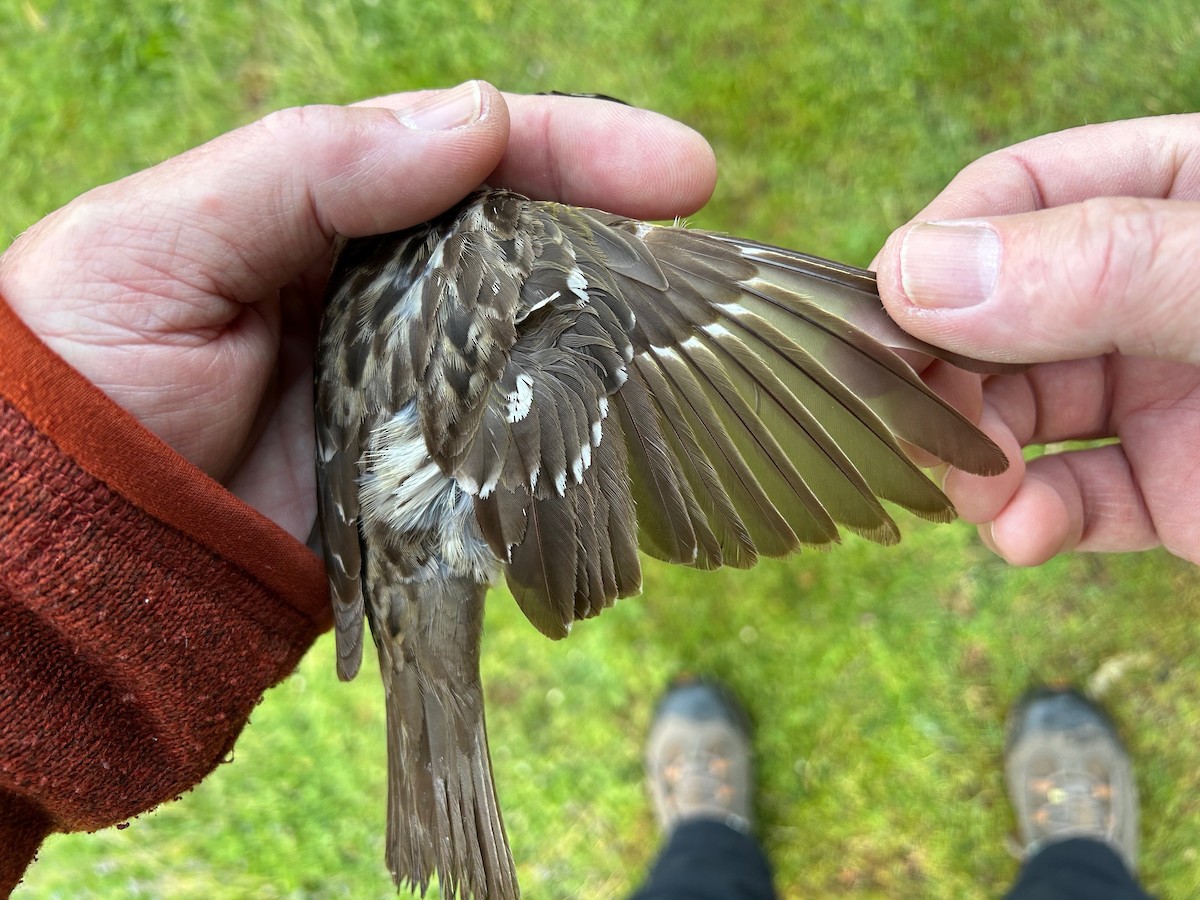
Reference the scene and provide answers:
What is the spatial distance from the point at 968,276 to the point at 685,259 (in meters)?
0.58

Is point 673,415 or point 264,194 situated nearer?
point 673,415

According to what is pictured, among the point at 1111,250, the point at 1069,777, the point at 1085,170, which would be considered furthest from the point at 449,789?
the point at 1069,777

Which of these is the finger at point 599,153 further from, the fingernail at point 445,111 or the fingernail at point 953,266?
the fingernail at point 953,266

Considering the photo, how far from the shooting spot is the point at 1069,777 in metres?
3.42

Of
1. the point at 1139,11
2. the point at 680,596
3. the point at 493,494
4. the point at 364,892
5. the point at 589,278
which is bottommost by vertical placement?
the point at 364,892

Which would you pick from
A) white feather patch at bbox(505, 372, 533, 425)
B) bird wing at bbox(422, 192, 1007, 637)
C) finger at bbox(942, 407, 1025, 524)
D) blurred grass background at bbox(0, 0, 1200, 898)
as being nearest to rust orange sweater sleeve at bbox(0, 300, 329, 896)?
bird wing at bbox(422, 192, 1007, 637)

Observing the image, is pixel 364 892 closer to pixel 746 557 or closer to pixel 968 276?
pixel 746 557

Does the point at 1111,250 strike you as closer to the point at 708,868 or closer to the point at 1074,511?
the point at 1074,511

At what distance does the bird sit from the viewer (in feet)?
6.20

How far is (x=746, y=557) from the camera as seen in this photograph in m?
1.97

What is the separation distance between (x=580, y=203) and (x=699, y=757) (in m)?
2.19

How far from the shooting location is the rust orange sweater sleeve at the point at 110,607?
1903 millimetres

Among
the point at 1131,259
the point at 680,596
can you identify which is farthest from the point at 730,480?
the point at 680,596

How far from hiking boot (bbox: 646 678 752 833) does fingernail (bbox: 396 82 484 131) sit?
242cm
